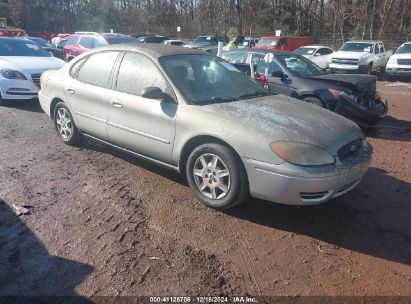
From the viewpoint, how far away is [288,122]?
401 centimetres

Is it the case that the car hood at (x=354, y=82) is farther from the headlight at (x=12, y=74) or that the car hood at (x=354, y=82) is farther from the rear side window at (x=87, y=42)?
the rear side window at (x=87, y=42)

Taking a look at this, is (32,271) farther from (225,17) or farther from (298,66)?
(225,17)

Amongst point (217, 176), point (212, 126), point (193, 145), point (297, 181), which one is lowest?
point (217, 176)

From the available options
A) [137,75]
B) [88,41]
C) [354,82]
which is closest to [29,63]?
[137,75]

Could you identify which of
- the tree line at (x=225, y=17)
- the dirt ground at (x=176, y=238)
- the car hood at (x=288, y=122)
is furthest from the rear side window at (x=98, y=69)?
the tree line at (x=225, y=17)

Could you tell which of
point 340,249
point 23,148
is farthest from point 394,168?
point 23,148

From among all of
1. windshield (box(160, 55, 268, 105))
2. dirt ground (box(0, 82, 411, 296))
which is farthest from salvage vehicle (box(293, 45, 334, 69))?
windshield (box(160, 55, 268, 105))

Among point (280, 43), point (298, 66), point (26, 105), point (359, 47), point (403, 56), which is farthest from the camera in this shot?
point (280, 43)

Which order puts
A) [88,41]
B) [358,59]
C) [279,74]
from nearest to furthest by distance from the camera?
[279,74], [88,41], [358,59]

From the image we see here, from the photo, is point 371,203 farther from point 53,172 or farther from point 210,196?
point 53,172

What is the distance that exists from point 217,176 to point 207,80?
1.33 meters

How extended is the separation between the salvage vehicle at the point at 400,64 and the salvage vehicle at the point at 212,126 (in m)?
14.2

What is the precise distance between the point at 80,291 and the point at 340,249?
7.23 feet

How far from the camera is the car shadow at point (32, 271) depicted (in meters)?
2.82
